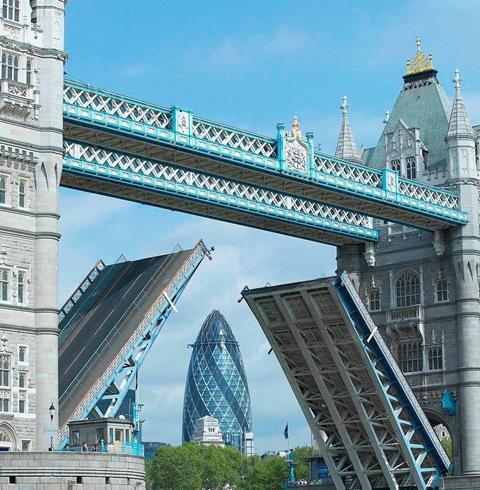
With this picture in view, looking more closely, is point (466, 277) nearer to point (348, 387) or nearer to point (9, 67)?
point (348, 387)

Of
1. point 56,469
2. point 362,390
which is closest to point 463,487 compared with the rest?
point 362,390

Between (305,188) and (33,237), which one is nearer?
(33,237)

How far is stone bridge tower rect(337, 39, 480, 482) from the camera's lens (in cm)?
7062

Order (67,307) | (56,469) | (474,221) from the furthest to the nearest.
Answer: (474,221) < (67,307) < (56,469)

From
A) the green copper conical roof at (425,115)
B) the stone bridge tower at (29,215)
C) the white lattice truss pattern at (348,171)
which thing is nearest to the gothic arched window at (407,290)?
the green copper conical roof at (425,115)

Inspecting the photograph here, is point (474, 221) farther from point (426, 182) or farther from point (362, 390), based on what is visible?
point (362, 390)

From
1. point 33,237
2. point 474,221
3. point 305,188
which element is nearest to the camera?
point 33,237

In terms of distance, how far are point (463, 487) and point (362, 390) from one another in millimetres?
6927

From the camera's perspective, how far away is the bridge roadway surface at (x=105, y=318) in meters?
54.9

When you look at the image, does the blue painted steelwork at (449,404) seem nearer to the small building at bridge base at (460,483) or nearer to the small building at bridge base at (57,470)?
the small building at bridge base at (460,483)

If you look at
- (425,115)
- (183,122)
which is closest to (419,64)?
(425,115)

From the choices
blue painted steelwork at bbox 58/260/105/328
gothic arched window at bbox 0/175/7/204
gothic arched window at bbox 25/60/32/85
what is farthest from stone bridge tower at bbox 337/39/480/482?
gothic arched window at bbox 0/175/7/204

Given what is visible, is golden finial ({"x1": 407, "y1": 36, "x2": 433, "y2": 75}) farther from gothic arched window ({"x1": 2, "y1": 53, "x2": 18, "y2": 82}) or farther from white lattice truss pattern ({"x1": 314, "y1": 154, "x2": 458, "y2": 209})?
gothic arched window ({"x1": 2, "y1": 53, "x2": 18, "y2": 82})

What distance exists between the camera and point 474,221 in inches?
2842
